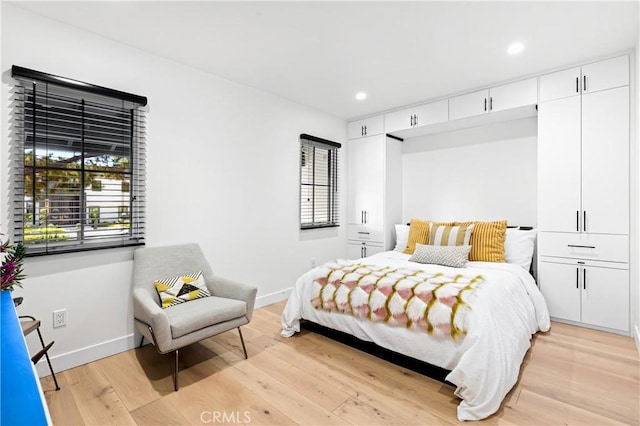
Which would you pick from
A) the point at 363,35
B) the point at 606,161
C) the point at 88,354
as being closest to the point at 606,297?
the point at 606,161

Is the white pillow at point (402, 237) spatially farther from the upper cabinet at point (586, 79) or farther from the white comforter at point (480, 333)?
the upper cabinet at point (586, 79)

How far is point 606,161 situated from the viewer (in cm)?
299

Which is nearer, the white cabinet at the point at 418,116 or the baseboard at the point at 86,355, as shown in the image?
the baseboard at the point at 86,355

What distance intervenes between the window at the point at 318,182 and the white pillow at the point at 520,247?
225cm

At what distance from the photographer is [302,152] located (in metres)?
4.29

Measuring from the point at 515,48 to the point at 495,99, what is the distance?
0.86m

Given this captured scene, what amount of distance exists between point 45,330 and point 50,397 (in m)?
0.49

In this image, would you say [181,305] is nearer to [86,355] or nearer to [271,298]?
[86,355]

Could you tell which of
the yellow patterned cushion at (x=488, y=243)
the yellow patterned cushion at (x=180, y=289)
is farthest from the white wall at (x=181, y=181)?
the yellow patterned cushion at (x=488, y=243)

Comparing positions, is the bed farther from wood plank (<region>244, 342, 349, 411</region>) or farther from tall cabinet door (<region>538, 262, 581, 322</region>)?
wood plank (<region>244, 342, 349, 411</region>)

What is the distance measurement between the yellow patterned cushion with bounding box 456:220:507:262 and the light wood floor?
3.00 feet

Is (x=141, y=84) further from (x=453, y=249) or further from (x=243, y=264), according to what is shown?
(x=453, y=249)

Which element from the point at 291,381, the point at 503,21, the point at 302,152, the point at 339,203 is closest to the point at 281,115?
the point at 302,152

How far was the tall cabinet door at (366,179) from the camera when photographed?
4.64 metres
